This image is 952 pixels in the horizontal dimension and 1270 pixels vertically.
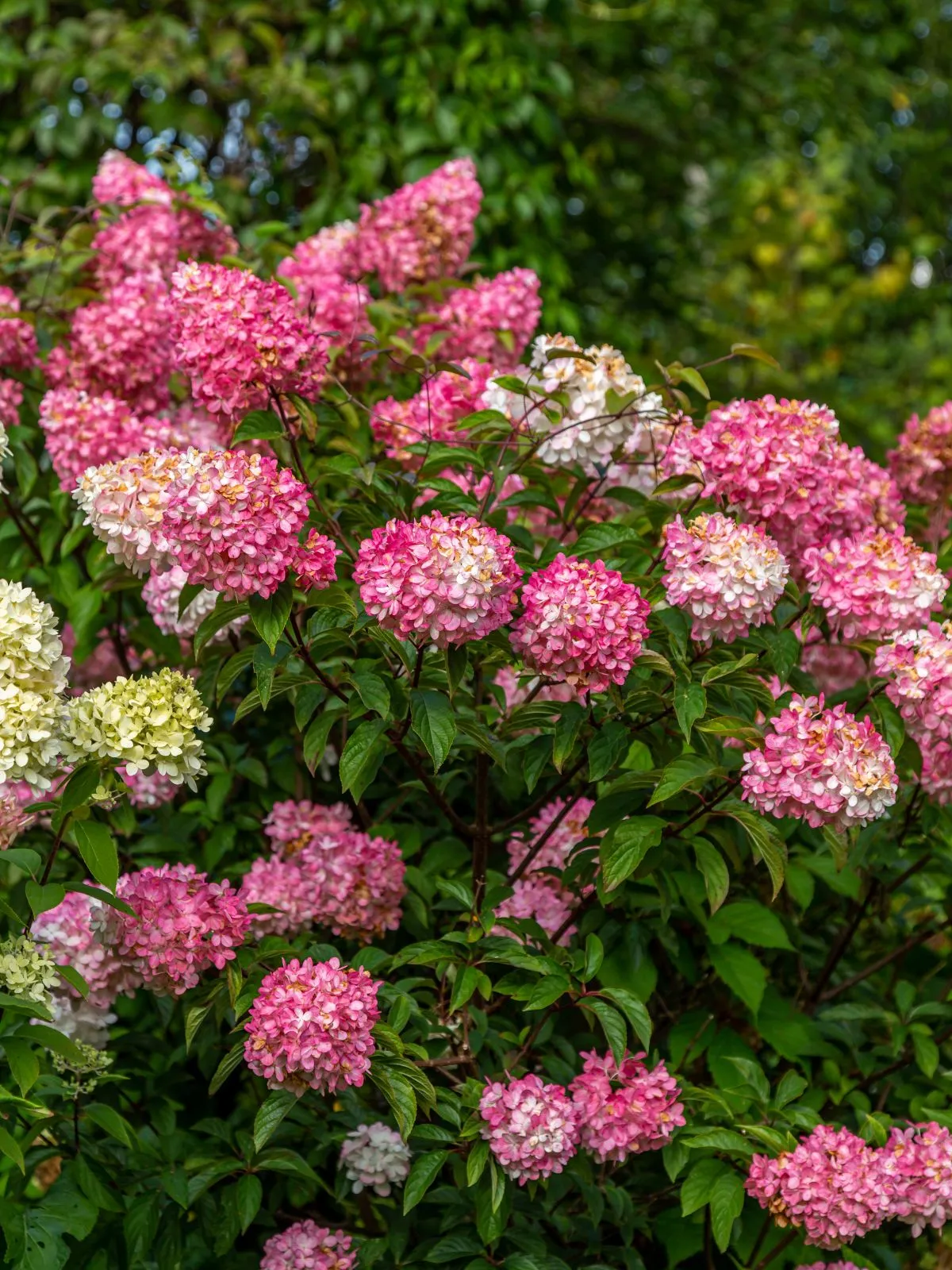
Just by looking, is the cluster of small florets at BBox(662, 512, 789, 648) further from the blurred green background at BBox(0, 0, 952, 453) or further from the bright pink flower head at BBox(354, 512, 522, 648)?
the blurred green background at BBox(0, 0, 952, 453)

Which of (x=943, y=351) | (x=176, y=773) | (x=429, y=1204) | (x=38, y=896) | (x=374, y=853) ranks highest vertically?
(x=176, y=773)

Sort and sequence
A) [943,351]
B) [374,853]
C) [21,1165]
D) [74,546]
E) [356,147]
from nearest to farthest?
1. [21,1165]
2. [374,853]
3. [74,546]
4. [356,147]
5. [943,351]

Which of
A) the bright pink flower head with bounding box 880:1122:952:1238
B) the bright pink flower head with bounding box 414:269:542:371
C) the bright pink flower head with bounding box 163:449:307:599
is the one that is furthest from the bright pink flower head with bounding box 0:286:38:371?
the bright pink flower head with bounding box 880:1122:952:1238

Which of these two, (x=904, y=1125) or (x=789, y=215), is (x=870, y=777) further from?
(x=789, y=215)

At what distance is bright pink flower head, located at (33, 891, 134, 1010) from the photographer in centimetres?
235

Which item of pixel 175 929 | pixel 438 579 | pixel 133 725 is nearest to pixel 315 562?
pixel 438 579

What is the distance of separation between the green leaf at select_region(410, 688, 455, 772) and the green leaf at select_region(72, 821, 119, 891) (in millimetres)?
449

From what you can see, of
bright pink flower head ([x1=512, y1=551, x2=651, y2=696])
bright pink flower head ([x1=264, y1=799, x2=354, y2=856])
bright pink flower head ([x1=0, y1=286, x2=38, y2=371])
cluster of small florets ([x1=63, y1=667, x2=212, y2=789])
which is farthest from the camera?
bright pink flower head ([x1=0, y1=286, x2=38, y2=371])

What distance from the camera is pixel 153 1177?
97.7 inches

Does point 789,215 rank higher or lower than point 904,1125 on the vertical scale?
lower

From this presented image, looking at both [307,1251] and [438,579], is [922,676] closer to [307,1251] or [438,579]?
[438,579]

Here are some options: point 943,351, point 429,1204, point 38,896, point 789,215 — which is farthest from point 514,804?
point 789,215

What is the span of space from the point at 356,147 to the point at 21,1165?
15.2 feet

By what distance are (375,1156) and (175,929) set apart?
553mm
